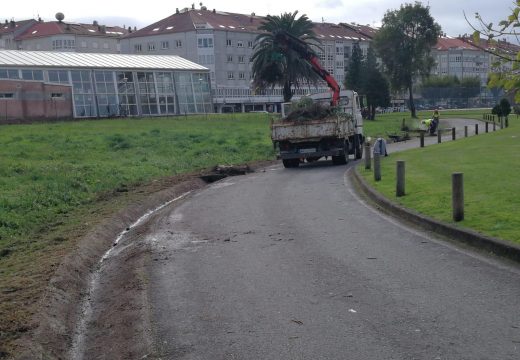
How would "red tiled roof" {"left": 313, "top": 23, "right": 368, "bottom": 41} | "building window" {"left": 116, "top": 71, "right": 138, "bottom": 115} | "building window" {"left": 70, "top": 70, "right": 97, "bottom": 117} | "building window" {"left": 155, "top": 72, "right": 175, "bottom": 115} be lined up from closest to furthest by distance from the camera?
"building window" {"left": 70, "top": 70, "right": 97, "bottom": 117} < "building window" {"left": 116, "top": 71, "right": 138, "bottom": 115} < "building window" {"left": 155, "top": 72, "right": 175, "bottom": 115} < "red tiled roof" {"left": 313, "top": 23, "right": 368, "bottom": 41}

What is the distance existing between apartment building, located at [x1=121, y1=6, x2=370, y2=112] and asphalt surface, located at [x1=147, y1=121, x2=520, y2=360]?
91369 millimetres

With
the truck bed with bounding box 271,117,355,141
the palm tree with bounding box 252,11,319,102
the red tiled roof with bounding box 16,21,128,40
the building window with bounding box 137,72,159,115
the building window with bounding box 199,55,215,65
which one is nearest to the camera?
the truck bed with bounding box 271,117,355,141

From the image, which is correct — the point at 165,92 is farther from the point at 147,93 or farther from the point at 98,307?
the point at 98,307

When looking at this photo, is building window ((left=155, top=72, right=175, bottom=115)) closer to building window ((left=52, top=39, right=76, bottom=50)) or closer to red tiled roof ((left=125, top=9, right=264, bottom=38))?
red tiled roof ((left=125, top=9, right=264, bottom=38))

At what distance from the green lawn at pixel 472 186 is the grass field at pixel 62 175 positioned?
22.1 feet

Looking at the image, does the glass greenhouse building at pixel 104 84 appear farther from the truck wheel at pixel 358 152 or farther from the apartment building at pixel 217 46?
the apartment building at pixel 217 46

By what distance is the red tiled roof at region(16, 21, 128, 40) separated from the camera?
120 meters

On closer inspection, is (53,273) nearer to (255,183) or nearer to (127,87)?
(255,183)

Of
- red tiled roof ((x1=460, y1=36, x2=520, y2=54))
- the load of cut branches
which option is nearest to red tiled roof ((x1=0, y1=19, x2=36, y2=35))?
the load of cut branches

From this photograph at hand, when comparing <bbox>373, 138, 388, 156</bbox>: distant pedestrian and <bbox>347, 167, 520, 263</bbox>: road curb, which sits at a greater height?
<bbox>347, 167, 520, 263</bbox>: road curb

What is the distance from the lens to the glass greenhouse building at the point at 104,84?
54406 mm

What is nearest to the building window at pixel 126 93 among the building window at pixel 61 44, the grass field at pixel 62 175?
the grass field at pixel 62 175

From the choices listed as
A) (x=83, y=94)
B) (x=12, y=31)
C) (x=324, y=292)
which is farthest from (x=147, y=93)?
(x=12, y=31)

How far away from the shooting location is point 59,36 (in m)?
119
